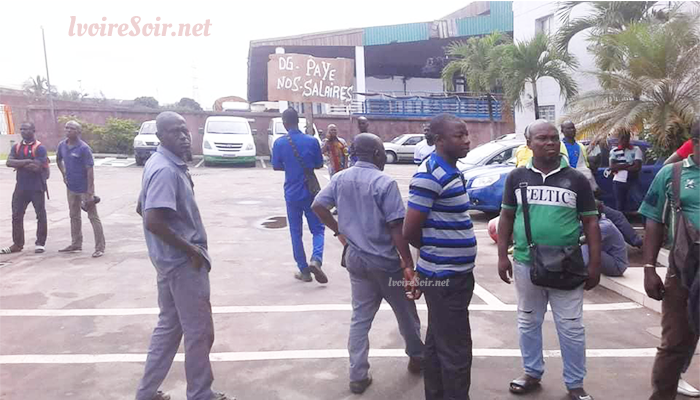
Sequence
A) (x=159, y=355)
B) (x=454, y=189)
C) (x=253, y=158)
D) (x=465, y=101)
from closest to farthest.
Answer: (x=454, y=189)
(x=159, y=355)
(x=253, y=158)
(x=465, y=101)

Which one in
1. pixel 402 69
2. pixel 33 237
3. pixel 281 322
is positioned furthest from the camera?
pixel 402 69

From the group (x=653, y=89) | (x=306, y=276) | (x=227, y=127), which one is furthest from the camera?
(x=227, y=127)

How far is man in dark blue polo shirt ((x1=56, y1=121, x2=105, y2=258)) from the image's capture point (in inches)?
294

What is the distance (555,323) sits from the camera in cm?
366

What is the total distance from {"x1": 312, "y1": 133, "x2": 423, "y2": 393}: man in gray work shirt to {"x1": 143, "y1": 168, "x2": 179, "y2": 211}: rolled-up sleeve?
111 cm

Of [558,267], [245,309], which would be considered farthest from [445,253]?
[245,309]

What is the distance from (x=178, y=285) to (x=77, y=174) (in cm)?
509

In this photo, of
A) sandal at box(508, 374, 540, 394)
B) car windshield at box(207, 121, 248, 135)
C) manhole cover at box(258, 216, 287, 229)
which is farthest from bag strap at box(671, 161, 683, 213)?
car windshield at box(207, 121, 248, 135)

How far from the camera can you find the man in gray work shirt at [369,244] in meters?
3.65

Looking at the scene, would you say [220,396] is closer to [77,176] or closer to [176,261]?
[176,261]

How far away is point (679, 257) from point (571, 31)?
517 inches

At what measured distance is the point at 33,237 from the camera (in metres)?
8.85

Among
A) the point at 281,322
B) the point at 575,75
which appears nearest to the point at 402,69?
the point at 575,75

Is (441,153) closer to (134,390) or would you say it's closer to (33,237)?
(134,390)
